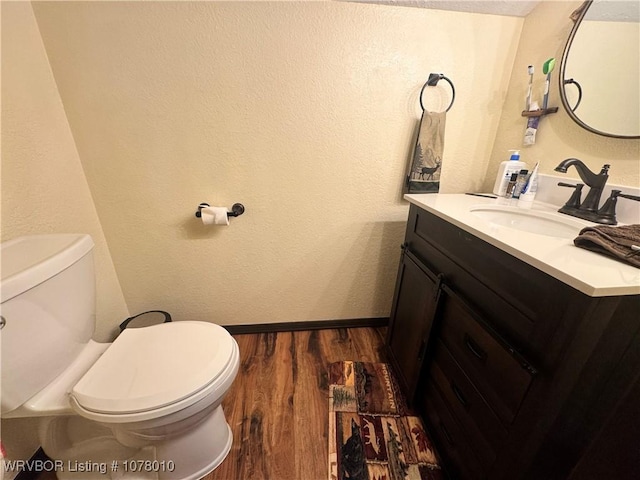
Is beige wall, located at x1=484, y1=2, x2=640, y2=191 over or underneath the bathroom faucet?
over

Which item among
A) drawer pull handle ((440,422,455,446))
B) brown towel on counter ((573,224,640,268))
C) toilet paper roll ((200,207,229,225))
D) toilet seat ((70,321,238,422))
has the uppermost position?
brown towel on counter ((573,224,640,268))

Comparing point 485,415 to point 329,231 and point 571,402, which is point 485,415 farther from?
point 329,231

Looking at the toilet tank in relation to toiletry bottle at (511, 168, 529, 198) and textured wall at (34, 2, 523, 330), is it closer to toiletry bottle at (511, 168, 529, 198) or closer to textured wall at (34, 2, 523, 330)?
textured wall at (34, 2, 523, 330)

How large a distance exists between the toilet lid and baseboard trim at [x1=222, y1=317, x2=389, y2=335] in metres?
0.61

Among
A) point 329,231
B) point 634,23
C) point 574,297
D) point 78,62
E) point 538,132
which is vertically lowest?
point 329,231

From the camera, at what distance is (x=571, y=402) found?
54 cm

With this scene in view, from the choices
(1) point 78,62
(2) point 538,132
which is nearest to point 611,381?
(2) point 538,132

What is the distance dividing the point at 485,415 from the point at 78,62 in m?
1.89

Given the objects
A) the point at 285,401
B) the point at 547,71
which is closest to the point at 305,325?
the point at 285,401

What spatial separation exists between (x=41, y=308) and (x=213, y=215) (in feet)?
2.16

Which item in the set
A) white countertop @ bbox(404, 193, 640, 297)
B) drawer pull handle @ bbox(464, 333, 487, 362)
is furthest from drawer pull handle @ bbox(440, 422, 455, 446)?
white countertop @ bbox(404, 193, 640, 297)

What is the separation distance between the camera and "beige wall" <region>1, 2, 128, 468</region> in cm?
86

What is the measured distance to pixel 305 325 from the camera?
1650 millimetres

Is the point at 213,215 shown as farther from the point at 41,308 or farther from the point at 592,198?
the point at 592,198
